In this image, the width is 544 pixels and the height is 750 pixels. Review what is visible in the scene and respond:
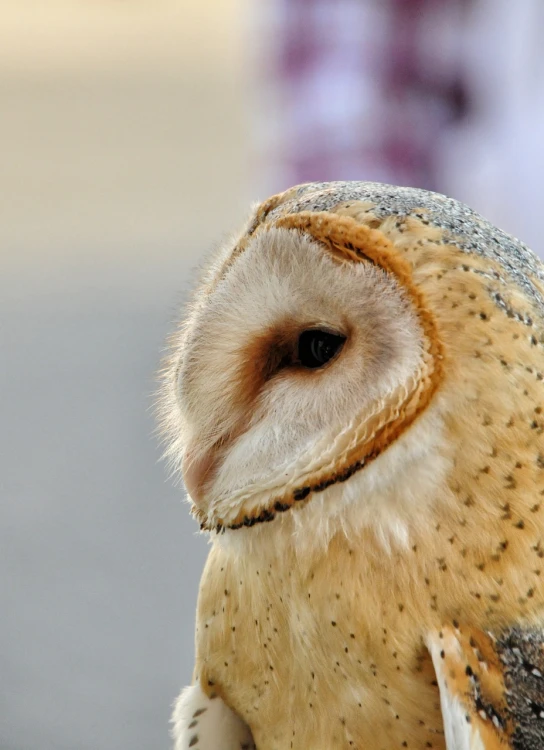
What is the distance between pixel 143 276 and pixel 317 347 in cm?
367

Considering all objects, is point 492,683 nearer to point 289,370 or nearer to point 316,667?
point 316,667

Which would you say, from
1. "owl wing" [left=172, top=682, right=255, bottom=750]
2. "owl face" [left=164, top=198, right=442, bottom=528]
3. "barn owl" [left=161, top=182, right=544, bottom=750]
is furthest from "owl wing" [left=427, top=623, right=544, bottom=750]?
"owl wing" [left=172, top=682, right=255, bottom=750]

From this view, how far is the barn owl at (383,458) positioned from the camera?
644 mm

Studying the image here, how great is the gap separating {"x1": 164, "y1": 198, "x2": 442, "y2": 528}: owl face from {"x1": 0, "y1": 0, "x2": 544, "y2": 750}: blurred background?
121 millimetres

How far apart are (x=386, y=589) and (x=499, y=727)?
12cm

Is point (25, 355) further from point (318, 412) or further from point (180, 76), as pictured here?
point (180, 76)

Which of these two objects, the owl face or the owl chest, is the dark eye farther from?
the owl chest

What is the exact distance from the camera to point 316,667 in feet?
2.37

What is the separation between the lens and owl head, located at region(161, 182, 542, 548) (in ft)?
2.11

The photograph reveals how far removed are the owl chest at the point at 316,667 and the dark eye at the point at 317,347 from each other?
16cm

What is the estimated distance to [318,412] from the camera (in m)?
0.67

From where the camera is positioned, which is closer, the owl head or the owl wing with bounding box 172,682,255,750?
the owl head

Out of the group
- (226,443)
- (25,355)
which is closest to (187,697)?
(226,443)

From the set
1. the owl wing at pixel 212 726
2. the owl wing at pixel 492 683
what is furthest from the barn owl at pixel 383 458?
the owl wing at pixel 212 726
